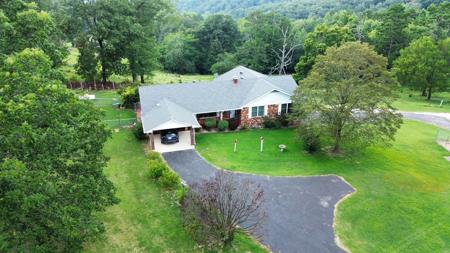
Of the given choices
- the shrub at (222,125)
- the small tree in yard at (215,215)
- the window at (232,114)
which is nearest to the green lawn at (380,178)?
the shrub at (222,125)

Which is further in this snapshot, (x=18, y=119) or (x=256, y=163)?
(x=256, y=163)

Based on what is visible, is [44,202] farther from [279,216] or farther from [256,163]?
[256,163]

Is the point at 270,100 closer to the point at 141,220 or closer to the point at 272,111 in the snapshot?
the point at 272,111

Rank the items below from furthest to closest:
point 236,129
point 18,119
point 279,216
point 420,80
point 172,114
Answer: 1. point 420,80
2. point 236,129
3. point 172,114
4. point 279,216
5. point 18,119

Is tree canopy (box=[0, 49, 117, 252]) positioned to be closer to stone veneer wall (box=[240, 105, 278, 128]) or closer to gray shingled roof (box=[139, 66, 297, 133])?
gray shingled roof (box=[139, 66, 297, 133])

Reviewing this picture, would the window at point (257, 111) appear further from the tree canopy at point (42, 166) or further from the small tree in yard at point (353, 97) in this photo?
the tree canopy at point (42, 166)

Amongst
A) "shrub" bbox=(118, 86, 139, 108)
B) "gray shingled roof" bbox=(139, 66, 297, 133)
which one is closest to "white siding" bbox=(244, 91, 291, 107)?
"gray shingled roof" bbox=(139, 66, 297, 133)

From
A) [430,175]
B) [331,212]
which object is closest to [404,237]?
[331,212]

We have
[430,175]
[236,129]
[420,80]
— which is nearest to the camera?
[430,175]

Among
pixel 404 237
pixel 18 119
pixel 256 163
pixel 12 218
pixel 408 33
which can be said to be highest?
pixel 408 33
